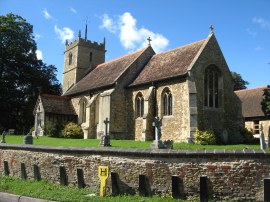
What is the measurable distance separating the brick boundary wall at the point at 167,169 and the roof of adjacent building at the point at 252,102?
23152 millimetres

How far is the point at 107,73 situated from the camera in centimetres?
3466

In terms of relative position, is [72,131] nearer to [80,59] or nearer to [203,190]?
[80,59]

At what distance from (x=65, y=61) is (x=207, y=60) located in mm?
25346

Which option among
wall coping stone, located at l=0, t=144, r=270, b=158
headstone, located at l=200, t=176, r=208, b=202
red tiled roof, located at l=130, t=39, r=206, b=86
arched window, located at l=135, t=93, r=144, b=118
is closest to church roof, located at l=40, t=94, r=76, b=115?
arched window, located at l=135, t=93, r=144, b=118

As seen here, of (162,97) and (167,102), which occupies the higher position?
(162,97)

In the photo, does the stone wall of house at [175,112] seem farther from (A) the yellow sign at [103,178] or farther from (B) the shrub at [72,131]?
(A) the yellow sign at [103,178]

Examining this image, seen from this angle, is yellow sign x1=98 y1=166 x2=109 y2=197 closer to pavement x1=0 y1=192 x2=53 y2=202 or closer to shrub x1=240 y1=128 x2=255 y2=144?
pavement x1=0 y1=192 x2=53 y2=202

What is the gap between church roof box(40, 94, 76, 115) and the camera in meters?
34.8

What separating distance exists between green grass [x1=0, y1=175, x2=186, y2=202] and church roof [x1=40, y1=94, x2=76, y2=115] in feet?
63.8

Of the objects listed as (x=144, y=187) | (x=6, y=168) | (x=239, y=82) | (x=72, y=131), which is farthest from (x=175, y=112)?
(x=239, y=82)

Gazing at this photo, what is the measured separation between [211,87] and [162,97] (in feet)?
13.1

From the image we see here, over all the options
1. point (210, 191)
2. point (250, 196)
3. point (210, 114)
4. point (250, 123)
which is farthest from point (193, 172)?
point (250, 123)

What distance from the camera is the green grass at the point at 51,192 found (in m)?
11.5

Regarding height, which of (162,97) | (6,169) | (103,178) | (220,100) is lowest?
(6,169)
